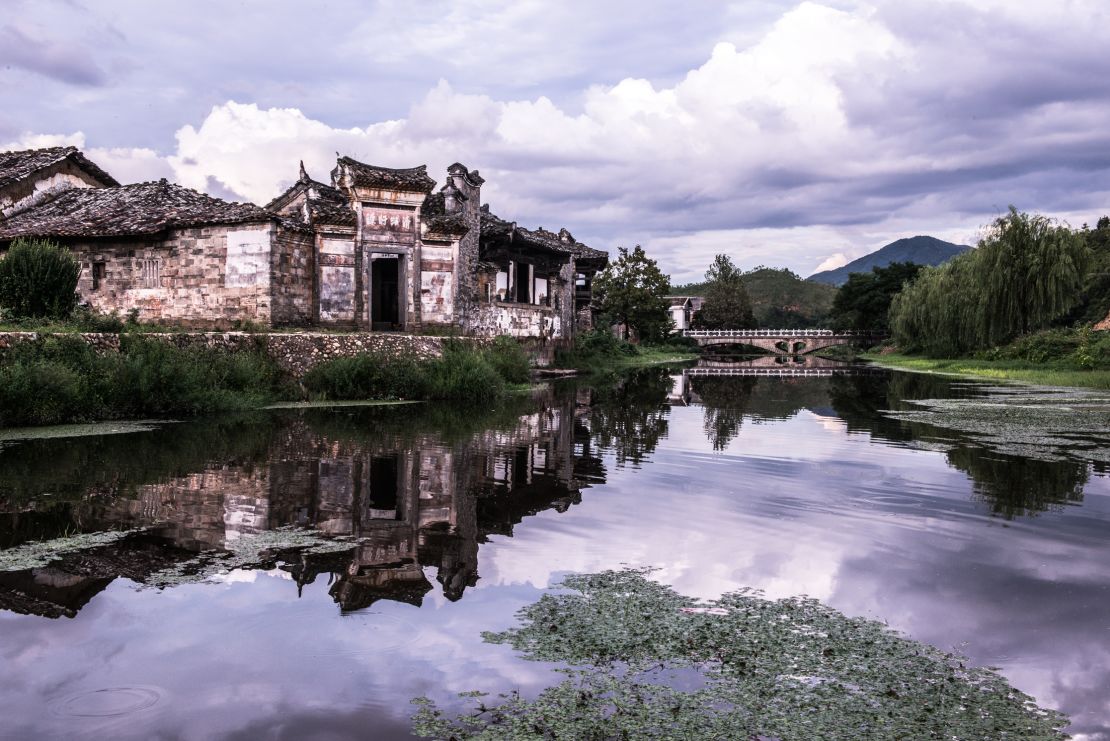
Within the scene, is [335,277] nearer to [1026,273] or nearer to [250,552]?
[250,552]

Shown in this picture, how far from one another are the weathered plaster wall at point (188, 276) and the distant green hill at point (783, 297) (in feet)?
407

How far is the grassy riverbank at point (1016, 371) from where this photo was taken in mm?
29194

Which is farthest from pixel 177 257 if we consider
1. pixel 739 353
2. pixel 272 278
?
pixel 739 353

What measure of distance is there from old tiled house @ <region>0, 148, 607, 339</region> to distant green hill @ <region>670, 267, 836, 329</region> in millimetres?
120528

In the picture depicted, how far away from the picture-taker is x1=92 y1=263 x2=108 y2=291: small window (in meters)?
25.8

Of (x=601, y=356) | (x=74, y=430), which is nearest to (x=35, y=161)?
(x=74, y=430)

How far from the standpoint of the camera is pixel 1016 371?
35.3 meters

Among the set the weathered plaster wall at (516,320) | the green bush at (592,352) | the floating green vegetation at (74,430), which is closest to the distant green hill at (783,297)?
the green bush at (592,352)

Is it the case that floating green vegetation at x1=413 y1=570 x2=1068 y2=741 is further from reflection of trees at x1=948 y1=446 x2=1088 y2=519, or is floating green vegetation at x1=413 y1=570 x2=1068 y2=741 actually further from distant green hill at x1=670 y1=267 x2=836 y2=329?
distant green hill at x1=670 y1=267 x2=836 y2=329

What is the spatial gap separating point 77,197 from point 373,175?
442 inches

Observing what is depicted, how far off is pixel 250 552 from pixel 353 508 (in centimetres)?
179

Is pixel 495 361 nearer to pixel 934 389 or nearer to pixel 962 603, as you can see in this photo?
pixel 934 389

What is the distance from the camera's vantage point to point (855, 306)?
9538 centimetres

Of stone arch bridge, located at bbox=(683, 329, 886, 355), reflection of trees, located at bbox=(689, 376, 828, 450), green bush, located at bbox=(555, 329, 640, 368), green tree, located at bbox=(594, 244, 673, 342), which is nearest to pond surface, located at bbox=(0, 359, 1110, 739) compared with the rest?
reflection of trees, located at bbox=(689, 376, 828, 450)
